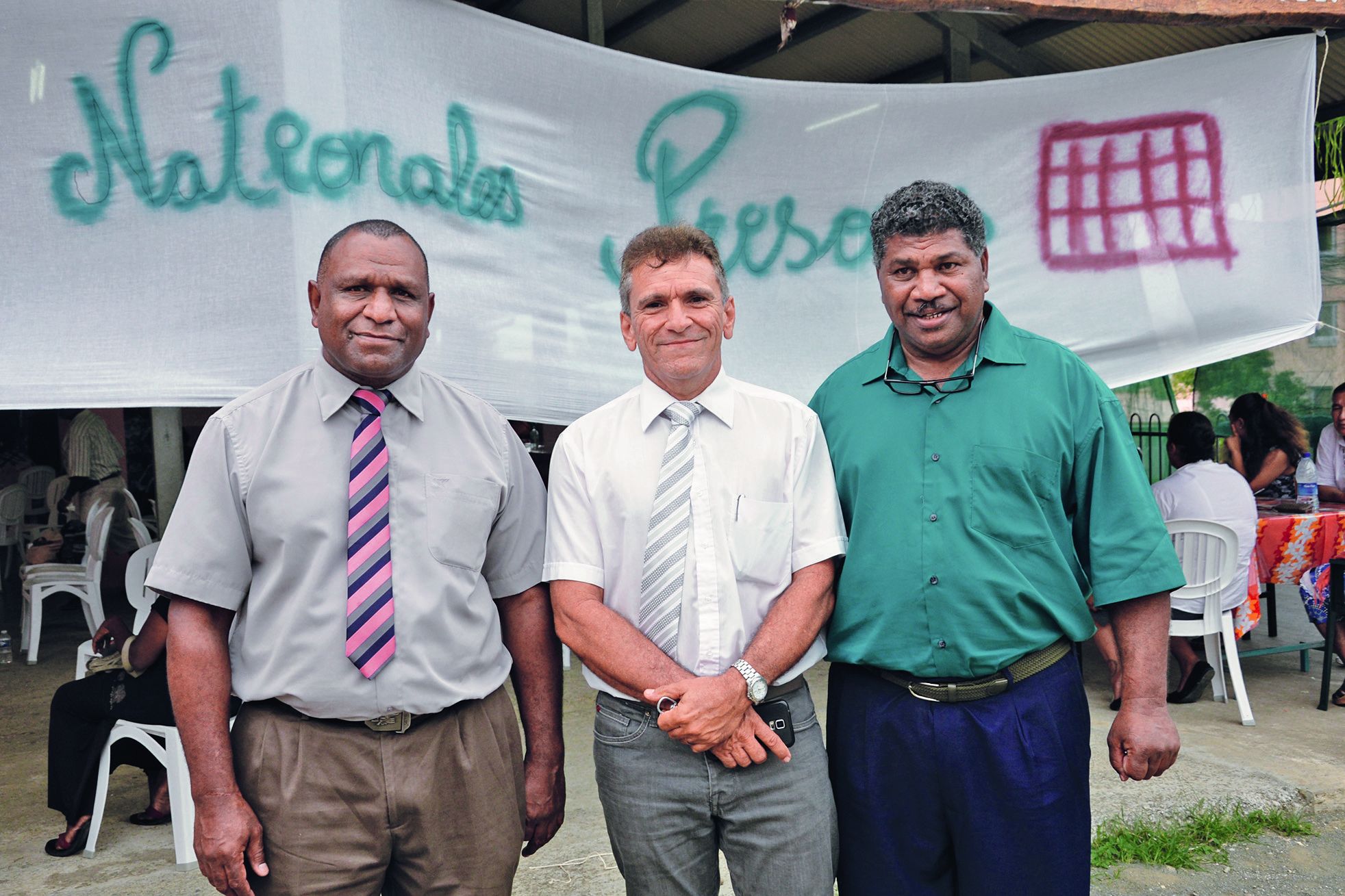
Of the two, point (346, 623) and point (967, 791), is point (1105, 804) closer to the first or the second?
point (967, 791)

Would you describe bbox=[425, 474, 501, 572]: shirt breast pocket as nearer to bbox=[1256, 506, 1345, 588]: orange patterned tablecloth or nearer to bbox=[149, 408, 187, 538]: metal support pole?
bbox=[149, 408, 187, 538]: metal support pole

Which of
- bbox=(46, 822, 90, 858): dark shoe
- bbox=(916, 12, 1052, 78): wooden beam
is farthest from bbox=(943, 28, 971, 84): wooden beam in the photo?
bbox=(46, 822, 90, 858): dark shoe

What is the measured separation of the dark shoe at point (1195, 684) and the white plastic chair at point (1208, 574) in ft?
0.27

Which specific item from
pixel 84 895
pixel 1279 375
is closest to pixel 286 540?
pixel 84 895

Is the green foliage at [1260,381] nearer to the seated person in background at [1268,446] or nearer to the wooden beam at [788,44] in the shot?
the seated person in background at [1268,446]

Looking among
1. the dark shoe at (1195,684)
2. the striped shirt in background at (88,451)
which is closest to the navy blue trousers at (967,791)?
the dark shoe at (1195,684)

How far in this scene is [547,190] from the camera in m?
3.18

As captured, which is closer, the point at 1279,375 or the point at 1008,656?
the point at 1008,656

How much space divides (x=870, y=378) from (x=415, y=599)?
3.35 ft

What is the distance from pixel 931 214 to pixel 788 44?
3.07 m

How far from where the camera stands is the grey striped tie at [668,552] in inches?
71.4

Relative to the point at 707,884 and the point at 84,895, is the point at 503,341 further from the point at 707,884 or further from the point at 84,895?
the point at 84,895

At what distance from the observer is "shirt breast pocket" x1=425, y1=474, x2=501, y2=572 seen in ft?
5.98

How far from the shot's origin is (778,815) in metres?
1.80
